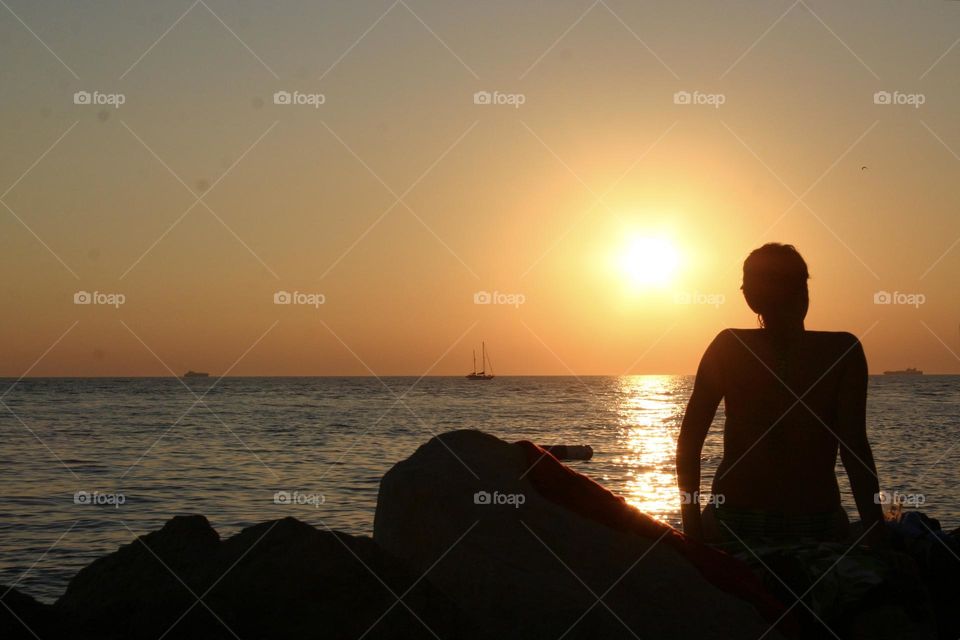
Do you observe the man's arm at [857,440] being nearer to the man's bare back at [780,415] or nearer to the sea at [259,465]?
the man's bare back at [780,415]

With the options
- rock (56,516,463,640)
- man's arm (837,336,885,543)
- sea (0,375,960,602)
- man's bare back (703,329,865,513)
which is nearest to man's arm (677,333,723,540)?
man's bare back (703,329,865,513)

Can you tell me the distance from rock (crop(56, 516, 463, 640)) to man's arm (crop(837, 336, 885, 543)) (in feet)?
5.80

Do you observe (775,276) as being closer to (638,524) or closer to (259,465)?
(638,524)

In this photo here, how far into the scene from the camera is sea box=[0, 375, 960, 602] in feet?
50.8

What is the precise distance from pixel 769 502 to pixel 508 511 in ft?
3.82

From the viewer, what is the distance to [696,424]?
4.16 meters

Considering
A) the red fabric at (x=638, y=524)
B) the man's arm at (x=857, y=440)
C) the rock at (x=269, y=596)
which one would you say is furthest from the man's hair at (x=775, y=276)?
the rock at (x=269, y=596)

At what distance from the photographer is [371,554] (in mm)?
3672

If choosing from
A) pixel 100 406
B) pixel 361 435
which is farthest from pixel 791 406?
pixel 100 406

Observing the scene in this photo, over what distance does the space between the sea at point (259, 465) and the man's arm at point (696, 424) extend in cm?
755

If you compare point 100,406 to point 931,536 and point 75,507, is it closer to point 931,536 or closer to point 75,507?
point 75,507

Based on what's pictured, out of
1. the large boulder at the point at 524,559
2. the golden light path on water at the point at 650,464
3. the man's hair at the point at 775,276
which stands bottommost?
the golden light path on water at the point at 650,464

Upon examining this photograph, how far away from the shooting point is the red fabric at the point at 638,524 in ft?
12.9

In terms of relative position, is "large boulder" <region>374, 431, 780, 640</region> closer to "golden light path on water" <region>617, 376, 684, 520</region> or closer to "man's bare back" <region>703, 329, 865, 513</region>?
Result: "man's bare back" <region>703, 329, 865, 513</region>
